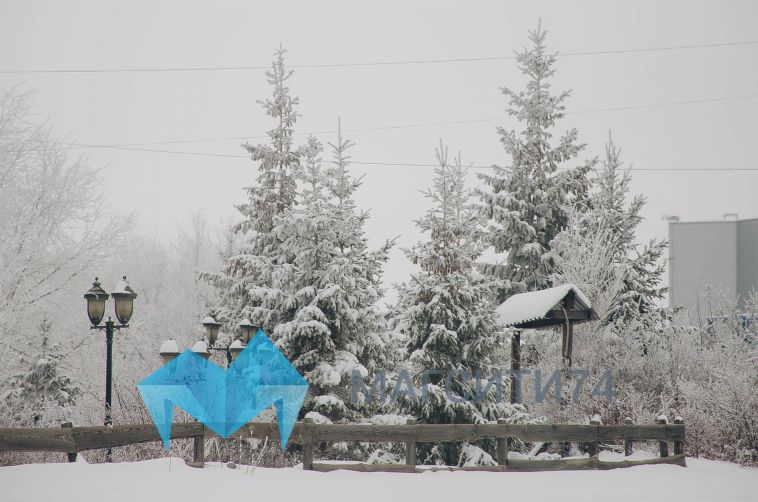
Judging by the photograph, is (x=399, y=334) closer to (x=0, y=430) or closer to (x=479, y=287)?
(x=479, y=287)

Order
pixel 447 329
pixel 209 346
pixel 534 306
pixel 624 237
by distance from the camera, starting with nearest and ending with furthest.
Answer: pixel 447 329, pixel 534 306, pixel 209 346, pixel 624 237

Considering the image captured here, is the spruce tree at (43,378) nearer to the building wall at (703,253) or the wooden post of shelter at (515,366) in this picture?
the wooden post of shelter at (515,366)

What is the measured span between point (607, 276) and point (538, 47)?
904 centimetres

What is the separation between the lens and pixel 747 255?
58.0m

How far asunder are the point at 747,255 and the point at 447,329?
169ft

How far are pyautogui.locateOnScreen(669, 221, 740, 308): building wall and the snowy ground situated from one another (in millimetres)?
50470

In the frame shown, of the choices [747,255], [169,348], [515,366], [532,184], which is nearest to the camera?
[169,348]

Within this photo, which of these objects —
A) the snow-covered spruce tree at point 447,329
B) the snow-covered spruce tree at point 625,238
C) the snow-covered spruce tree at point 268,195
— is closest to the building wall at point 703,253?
the snow-covered spruce tree at point 625,238

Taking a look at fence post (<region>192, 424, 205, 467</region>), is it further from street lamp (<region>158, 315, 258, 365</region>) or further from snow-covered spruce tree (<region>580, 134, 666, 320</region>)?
snow-covered spruce tree (<region>580, 134, 666, 320</region>)

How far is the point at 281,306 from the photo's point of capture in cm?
1852

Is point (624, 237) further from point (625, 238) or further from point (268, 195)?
point (268, 195)

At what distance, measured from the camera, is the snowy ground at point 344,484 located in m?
8.57

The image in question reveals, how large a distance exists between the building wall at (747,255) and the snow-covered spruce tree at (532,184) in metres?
37.9

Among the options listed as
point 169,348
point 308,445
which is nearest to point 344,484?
point 308,445
